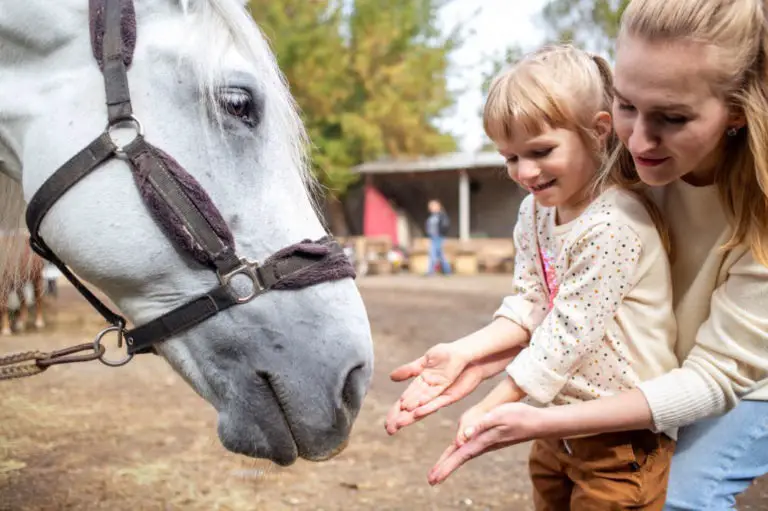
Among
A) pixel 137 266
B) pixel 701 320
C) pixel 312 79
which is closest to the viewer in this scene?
pixel 137 266

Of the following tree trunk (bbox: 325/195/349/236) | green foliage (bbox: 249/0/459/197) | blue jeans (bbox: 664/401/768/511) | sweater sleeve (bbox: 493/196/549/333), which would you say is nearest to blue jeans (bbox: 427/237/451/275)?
green foliage (bbox: 249/0/459/197)

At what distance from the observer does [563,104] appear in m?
1.60

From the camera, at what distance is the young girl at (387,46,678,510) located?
→ 1502mm

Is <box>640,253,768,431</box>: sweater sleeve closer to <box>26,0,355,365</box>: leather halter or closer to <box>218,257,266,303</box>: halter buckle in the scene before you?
<box>26,0,355,365</box>: leather halter

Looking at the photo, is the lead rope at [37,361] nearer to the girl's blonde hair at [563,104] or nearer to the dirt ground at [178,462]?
the dirt ground at [178,462]

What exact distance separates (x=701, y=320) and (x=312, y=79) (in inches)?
709

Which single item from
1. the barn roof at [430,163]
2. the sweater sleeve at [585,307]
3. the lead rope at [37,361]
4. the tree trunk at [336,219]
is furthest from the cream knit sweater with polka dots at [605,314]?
the tree trunk at [336,219]

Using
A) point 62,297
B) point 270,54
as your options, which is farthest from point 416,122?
point 270,54

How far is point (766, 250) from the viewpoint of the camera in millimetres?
1401

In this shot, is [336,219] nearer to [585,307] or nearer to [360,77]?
[360,77]

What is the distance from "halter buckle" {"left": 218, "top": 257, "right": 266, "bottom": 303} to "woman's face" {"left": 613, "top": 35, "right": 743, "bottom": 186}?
2.90 feet

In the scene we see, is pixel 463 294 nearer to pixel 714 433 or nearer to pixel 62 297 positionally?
pixel 62 297

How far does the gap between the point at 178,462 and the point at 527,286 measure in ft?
8.04

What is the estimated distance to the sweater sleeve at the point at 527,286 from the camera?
6.07 feet
